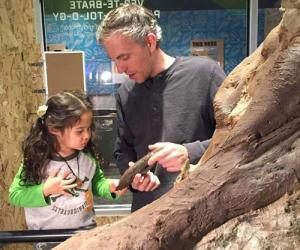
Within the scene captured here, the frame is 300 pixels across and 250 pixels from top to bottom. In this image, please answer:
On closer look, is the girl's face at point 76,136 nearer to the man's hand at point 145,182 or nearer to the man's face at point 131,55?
the man's face at point 131,55

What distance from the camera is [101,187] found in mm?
2281

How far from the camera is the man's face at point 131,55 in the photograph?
6.24ft

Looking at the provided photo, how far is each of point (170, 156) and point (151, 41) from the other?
54 centimetres

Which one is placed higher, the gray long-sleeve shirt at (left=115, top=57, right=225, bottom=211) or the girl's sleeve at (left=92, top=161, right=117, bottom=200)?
the gray long-sleeve shirt at (left=115, top=57, right=225, bottom=211)

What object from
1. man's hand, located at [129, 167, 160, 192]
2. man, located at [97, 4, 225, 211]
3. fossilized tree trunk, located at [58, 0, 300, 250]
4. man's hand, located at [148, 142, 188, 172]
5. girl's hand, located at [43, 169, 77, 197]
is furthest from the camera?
girl's hand, located at [43, 169, 77, 197]

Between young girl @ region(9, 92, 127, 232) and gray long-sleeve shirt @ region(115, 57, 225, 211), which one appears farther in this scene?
young girl @ region(9, 92, 127, 232)

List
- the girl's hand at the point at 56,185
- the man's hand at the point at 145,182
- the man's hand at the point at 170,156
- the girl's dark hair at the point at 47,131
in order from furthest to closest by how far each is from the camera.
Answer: the girl's dark hair at the point at 47,131, the girl's hand at the point at 56,185, the man's hand at the point at 145,182, the man's hand at the point at 170,156

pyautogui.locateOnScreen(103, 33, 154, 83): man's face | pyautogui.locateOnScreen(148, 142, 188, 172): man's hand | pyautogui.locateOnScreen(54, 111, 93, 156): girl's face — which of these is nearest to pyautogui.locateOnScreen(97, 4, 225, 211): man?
pyautogui.locateOnScreen(103, 33, 154, 83): man's face

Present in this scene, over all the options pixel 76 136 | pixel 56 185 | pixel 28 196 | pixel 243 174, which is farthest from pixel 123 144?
pixel 243 174

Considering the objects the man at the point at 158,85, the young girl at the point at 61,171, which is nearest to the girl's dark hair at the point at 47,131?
the young girl at the point at 61,171

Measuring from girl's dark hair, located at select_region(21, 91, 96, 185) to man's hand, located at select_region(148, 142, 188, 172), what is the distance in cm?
69

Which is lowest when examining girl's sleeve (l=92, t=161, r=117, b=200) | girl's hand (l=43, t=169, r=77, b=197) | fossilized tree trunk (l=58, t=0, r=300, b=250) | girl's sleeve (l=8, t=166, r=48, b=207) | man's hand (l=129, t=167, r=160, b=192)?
girl's sleeve (l=92, t=161, r=117, b=200)

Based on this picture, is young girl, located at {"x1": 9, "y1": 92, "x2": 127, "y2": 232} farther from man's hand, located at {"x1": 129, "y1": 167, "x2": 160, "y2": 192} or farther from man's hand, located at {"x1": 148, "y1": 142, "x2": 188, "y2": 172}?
man's hand, located at {"x1": 148, "y1": 142, "x2": 188, "y2": 172}

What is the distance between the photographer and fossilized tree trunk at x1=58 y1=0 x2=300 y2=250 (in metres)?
0.89
